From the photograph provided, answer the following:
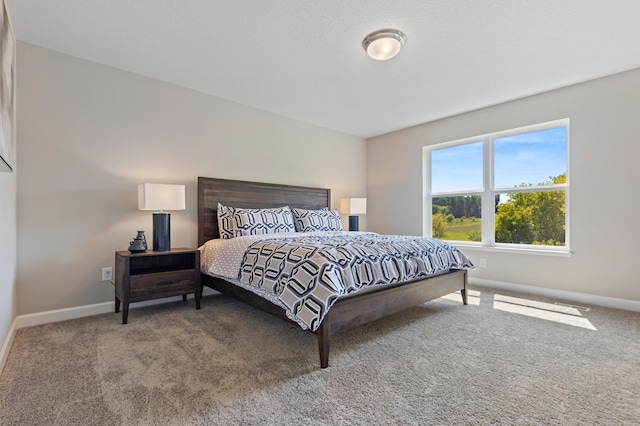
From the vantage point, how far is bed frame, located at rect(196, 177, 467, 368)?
6.53ft

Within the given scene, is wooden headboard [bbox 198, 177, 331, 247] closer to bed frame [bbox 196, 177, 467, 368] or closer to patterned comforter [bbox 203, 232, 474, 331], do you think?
bed frame [bbox 196, 177, 467, 368]

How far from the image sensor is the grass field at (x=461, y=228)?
14.0ft

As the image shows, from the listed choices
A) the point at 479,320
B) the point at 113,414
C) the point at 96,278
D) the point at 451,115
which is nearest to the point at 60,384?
the point at 113,414

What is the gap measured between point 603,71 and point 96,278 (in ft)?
18.0

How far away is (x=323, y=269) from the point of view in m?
1.91

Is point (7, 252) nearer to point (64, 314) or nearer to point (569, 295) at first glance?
point (64, 314)

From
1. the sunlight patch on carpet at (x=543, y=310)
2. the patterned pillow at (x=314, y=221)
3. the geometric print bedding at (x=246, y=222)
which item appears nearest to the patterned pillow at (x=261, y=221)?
the geometric print bedding at (x=246, y=222)

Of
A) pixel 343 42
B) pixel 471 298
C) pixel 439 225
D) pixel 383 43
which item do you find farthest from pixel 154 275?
pixel 439 225

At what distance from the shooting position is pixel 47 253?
104 inches

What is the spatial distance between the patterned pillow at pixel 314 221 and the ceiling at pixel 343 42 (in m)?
1.50

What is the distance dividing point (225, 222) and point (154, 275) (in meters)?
0.94

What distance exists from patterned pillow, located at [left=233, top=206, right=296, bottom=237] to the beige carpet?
3.44ft

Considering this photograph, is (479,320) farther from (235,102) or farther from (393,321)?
(235,102)

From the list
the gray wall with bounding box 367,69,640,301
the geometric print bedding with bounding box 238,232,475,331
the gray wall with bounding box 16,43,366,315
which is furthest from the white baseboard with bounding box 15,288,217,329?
the gray wall with bounding box 367,69,640,301
